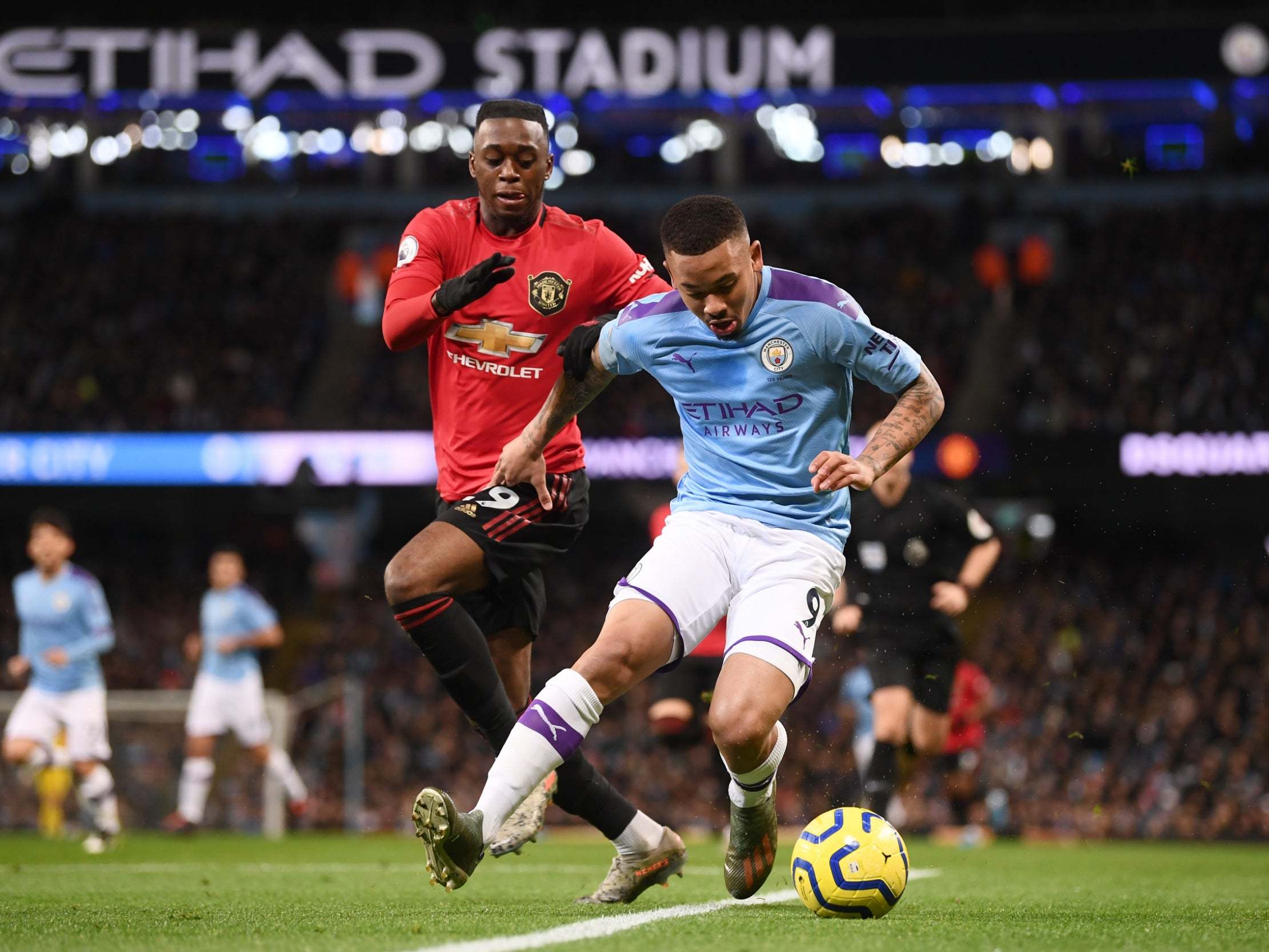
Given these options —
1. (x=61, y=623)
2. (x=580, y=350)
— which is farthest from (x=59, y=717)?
(x=580, y=350)

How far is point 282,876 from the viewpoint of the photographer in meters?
7.41

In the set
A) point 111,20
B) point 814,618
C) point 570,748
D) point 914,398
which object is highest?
point 111,20

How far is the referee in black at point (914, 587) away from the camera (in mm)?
8422

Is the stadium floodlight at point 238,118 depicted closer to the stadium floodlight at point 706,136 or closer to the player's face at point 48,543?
the stadium floodlight at point 706,136

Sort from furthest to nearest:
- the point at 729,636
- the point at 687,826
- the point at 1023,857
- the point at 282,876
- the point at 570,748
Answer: the point at 687,826, the point at 1023,857, the point at 282,876, the point at 729,636, the point at 570,748

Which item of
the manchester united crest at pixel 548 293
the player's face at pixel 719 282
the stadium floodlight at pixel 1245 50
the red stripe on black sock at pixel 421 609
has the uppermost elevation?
the stadium floodlight at pixel 1245 50

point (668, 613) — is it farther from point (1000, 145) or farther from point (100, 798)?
point (1000, 145)

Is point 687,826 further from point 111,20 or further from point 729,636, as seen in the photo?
point 111,20

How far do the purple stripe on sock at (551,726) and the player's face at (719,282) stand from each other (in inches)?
46.9

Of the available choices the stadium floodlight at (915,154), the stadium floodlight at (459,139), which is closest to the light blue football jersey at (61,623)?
the stadium floodlight at (459,139)

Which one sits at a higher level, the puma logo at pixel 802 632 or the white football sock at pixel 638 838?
the puma logo at pixel 802 632

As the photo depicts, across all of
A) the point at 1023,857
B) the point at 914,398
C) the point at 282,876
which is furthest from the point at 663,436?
the point at 914,398

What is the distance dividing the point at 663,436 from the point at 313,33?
290 inches

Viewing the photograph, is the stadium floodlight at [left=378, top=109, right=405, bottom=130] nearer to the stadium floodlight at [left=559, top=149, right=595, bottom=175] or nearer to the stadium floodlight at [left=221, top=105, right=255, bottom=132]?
the stadium floodlight at [left=221, top=105, right=255, bottom=132]
